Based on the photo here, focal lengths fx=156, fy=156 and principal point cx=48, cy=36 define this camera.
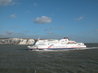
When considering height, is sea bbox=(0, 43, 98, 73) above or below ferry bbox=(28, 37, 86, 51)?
below

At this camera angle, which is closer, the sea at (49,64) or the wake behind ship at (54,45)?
the sea at (49,64)

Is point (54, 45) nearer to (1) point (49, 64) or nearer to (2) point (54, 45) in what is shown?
(2) point (54, 45)

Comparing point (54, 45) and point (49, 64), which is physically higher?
point (54, 45)

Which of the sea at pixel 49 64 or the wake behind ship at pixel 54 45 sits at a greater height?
the wake behind ship at pixel 54 45

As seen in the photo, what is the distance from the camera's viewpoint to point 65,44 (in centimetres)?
8512

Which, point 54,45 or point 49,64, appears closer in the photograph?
point 49,64

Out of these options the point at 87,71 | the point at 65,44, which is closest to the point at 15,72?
the point at 87,71

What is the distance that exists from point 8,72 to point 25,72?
2.81m

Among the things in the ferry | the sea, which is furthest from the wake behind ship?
the sea

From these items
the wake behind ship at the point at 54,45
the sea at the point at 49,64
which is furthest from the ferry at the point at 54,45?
the sea at the point at 49,64

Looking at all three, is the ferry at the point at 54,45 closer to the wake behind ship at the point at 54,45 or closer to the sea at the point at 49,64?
the wake behind ship at the point at 54,45

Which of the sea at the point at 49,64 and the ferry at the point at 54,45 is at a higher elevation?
the ferry at the point at 54,45

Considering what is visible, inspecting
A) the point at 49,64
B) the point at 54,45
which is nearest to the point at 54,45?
the point at 54,45

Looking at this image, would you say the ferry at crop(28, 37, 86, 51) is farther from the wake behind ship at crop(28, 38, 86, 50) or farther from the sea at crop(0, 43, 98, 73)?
the sea at crop(0, 43, 98, 73)
